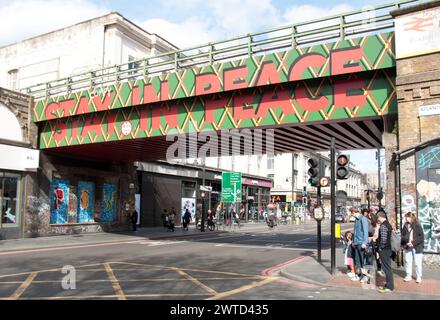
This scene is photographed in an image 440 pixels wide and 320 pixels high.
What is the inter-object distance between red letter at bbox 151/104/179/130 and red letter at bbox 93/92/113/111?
2331 millimetres

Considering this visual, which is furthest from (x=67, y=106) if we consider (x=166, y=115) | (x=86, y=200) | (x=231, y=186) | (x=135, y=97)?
(x=231, y=186)

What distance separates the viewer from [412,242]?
10352mm

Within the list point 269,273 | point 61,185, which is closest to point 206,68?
point 269,273

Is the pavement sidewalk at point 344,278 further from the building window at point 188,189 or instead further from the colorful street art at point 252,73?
the building window at point 188,189

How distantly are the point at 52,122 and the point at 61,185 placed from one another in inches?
162

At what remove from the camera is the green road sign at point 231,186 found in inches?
1389

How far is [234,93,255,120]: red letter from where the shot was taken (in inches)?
619

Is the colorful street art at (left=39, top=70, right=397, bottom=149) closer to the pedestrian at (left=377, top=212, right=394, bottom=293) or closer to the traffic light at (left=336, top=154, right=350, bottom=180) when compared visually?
the traffic light at (left=336, top=154, right=350, bottom=180)

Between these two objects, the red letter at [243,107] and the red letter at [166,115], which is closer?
the red letter at [243,107]

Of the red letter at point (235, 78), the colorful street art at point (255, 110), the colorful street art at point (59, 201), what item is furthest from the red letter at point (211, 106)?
the colorful street art at point (59, 201)

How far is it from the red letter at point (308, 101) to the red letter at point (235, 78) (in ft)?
6.21

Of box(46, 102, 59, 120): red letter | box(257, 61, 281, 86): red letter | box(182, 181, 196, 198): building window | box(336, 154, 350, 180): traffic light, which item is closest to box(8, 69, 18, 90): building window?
box(46, 102, 59, 120): red letter

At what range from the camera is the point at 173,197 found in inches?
1438

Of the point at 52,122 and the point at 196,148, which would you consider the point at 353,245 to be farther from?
the point at 52,122
